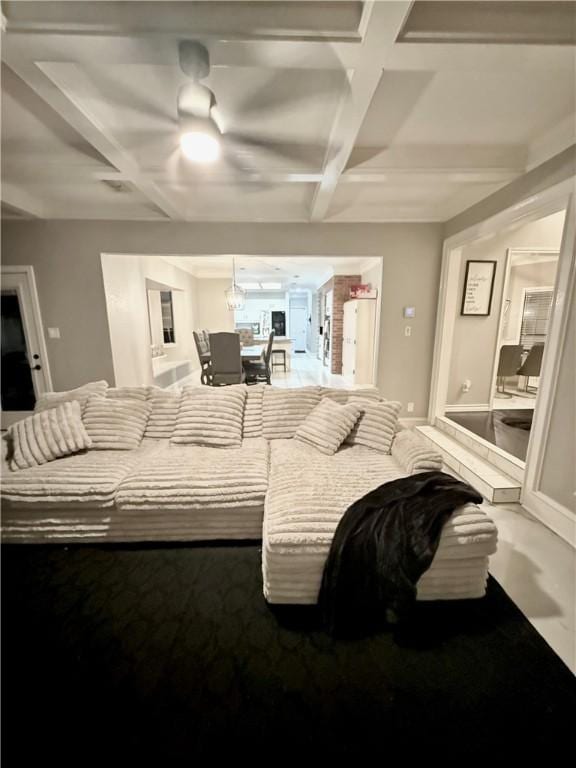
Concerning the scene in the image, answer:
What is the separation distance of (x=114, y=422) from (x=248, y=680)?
1.84m

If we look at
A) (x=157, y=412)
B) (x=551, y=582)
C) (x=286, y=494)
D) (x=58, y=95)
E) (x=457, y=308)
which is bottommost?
(x=551, y=582)

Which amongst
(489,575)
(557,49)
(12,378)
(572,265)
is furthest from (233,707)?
(12,378)

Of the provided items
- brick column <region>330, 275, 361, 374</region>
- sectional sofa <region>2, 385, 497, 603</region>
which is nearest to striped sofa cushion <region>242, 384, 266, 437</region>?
sectional sofa <region>2, 385, 497, 603</region>

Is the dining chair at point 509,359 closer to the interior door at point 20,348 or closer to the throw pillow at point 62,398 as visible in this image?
the throw pillow at point 62,398

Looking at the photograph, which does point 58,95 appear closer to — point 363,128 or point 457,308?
point 363,128

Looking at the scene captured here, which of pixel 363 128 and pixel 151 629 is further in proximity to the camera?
pixel 363 128

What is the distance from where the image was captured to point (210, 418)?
7.72 ft

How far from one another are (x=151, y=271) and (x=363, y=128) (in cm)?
419

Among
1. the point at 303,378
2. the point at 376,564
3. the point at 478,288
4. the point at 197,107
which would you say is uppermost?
the point at 197,107

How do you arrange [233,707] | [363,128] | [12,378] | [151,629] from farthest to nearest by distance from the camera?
[12,378], [363,128], [151,629], [233,707]

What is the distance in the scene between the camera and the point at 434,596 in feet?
4.84

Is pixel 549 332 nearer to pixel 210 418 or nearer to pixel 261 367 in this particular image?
pixel 210 418

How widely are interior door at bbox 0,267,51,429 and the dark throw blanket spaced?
4.13 metres

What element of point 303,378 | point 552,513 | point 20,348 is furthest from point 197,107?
point 303,378
